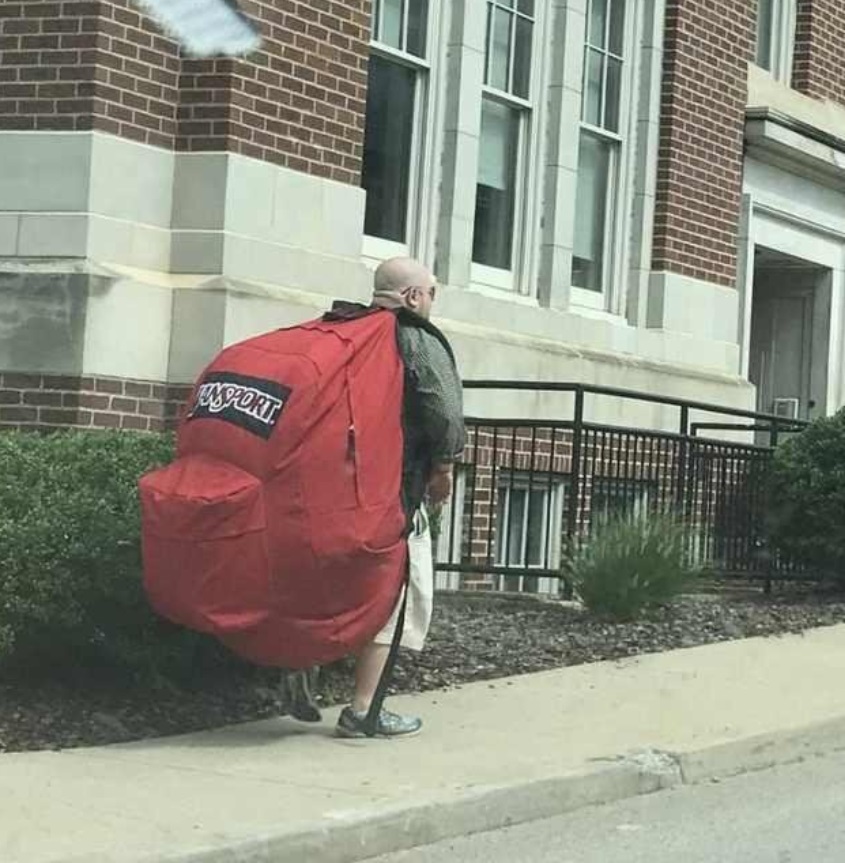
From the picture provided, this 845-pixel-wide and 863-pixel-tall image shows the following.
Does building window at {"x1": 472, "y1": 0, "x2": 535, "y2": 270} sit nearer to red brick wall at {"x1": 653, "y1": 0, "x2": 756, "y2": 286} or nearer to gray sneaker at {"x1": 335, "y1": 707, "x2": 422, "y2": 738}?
red brick wall at {"x1": 653, "y1": 0, "x2": 756, "y2": 286}

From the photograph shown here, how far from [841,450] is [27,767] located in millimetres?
6825

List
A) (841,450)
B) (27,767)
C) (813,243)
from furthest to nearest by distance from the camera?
(813,243), (841,450), (27,767)

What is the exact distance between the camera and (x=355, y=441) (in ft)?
21.5

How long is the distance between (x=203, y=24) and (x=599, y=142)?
4291 millimetres

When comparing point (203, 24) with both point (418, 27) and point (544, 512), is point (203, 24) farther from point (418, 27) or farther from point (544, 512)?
point (544, 512)

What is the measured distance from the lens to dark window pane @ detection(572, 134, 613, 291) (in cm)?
1326

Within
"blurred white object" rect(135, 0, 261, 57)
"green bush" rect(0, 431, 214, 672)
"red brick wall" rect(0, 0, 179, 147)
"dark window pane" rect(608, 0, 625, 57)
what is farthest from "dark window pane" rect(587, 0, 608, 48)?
"green bush" rect(0, 431, 214, 672)

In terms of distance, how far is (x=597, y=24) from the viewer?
43.5ft

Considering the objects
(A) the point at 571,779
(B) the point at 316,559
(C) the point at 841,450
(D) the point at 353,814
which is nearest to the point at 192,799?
(D) the point at 353,814

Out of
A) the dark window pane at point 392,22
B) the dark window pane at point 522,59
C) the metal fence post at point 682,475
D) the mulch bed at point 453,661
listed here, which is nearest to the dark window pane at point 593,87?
the dark window pane at point 522,59

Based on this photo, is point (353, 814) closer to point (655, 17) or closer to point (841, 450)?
point (841, 450)

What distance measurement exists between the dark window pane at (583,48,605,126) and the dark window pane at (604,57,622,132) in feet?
0.25

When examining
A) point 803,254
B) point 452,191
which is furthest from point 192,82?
point 803,254

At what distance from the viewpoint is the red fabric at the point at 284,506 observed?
6.45 metres
